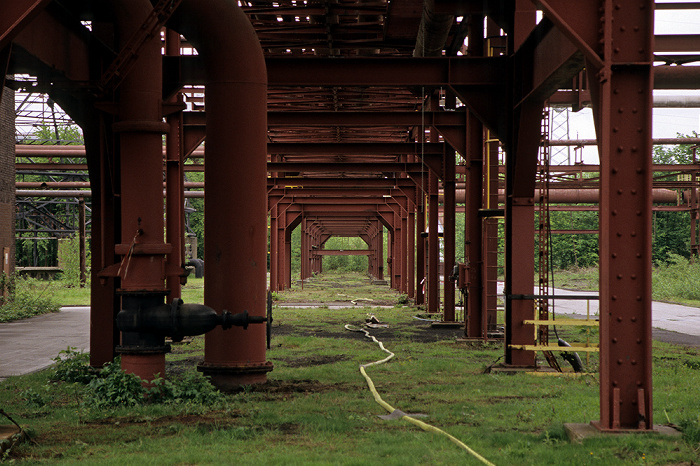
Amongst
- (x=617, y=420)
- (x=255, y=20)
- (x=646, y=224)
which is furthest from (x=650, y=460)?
(x=255, y=20)

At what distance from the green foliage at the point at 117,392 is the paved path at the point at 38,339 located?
9.77 feet

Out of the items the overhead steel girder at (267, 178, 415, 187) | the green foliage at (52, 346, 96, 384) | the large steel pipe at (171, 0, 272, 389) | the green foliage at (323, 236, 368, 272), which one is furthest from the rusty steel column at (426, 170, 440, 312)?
the green foliage at (323, 236, 368, 272)

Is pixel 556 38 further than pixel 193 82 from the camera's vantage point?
No

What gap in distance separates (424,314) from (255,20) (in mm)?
11224

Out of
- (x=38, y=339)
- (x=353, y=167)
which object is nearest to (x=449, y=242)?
(x=353, y=167)

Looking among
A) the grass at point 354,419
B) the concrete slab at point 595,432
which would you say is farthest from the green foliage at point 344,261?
the concrete slab at point 595,432

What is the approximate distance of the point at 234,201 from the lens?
965 cm

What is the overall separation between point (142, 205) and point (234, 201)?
1.36 m

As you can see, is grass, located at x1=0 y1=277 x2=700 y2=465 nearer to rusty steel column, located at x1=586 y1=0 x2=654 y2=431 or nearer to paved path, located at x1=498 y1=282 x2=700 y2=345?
rusty steel column, located at x1=586 y1=0 x2=654 y2=431

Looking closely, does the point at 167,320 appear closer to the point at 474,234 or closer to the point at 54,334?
the point at 474,234

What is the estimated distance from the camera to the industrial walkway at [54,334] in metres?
12.5

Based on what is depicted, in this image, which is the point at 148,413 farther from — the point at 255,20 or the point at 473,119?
the point at 473,119

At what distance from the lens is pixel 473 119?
1534 centimetres

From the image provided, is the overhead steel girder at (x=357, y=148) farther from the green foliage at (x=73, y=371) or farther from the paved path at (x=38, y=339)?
the green foliage at (x=73, y=371)
